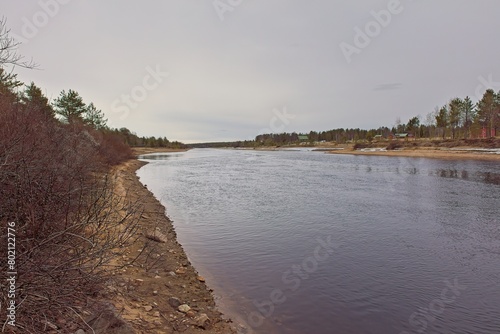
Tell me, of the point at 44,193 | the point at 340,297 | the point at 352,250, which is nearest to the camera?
the point at 44,193

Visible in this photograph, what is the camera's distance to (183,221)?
591 inches

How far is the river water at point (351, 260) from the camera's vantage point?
668cm

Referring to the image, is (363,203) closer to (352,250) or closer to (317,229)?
(317,229)

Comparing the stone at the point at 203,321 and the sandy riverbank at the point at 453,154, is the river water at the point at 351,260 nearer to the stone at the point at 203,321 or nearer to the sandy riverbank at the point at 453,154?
the stone at the point at 203,321

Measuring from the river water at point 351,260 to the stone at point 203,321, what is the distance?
2.66 ft

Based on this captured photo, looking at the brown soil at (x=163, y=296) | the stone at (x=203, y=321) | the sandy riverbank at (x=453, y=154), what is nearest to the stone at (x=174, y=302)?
the brown soil at (x=163, y=296)

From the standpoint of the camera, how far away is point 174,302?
6.53 metres

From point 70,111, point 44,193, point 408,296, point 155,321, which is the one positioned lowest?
point 408,296

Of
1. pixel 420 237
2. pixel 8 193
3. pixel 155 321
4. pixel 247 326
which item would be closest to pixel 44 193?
pixel 8 193

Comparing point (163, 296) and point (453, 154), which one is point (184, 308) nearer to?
point (163, 296)

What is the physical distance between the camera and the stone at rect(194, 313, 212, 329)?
582 cm

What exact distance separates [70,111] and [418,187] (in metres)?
45.7

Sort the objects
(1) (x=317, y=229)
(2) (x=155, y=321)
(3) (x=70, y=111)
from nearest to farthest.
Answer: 1. (2) (x=155, y=321)
2. (1) (x=317, y=229)
3. (3) (x=70, y=111)

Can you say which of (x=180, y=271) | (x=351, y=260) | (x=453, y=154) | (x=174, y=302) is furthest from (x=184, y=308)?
(x=453, y=154)
